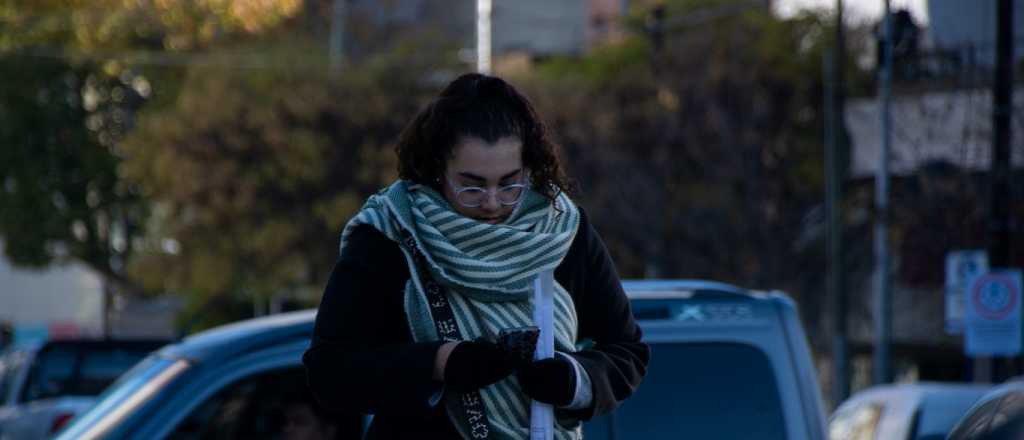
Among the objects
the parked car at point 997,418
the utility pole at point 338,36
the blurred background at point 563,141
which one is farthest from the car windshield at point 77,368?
the utility pole at point 338,36

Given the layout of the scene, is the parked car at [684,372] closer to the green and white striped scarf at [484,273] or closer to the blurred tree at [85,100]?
the green and white striped scarf at [484,273]

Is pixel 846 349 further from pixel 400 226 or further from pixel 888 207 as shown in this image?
pixel 400 226

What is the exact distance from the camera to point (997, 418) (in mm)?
4820

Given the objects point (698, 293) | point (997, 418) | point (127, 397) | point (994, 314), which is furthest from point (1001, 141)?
point (997, 418)

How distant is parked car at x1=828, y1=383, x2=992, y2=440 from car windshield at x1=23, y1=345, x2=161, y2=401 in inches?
232

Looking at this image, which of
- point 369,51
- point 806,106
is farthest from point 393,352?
point 369,51

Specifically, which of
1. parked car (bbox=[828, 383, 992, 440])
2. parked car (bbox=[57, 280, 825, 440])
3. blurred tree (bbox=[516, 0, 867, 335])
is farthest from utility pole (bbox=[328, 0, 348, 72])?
parked car (bbox=[57, 280, 825, 440])

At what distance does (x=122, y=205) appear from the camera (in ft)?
158

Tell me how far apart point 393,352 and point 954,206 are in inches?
1017

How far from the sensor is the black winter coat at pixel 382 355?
11.1 feet

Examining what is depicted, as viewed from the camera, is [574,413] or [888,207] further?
[888,207]

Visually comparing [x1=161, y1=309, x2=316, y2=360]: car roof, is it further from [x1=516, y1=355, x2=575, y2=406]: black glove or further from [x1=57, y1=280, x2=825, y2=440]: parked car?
[x1=516, y1=355, x2=575, y2=406]: black glove

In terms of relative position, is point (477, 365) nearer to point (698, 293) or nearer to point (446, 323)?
point (446, 323)

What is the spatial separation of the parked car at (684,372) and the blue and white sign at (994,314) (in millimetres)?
11582
